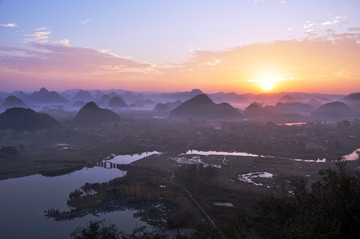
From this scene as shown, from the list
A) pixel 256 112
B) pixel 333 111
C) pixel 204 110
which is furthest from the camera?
pixel 204 110

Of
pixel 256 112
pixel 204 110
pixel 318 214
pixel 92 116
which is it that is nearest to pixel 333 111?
pixel 256 112

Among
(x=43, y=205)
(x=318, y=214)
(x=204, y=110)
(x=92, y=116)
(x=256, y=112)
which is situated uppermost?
(x=204, y=110)

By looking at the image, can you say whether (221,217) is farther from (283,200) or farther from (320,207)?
(320,207)

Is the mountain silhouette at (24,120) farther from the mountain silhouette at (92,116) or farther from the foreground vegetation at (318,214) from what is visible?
the foreground vegetation at (318,214)

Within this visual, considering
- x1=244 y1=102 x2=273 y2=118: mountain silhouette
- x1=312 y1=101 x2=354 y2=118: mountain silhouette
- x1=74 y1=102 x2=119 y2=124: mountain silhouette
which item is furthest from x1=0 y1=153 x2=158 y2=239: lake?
x1=312 y1=101 x2=354 y2=118: mountain silhouette

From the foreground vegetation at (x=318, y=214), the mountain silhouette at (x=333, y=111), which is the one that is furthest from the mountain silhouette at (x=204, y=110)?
the foreground vegetation at (x=318, y=214)

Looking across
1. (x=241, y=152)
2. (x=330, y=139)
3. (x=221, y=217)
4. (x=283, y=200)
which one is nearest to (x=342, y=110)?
(x=330, y=139)

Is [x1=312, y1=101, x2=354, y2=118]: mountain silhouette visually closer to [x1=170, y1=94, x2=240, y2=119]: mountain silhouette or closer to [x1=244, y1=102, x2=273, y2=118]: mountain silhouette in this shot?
[x1=244, y1=102, x2=273, y2=118]: mountain silhouette

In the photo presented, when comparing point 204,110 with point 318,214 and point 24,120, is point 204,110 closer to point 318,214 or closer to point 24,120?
point 24,120
